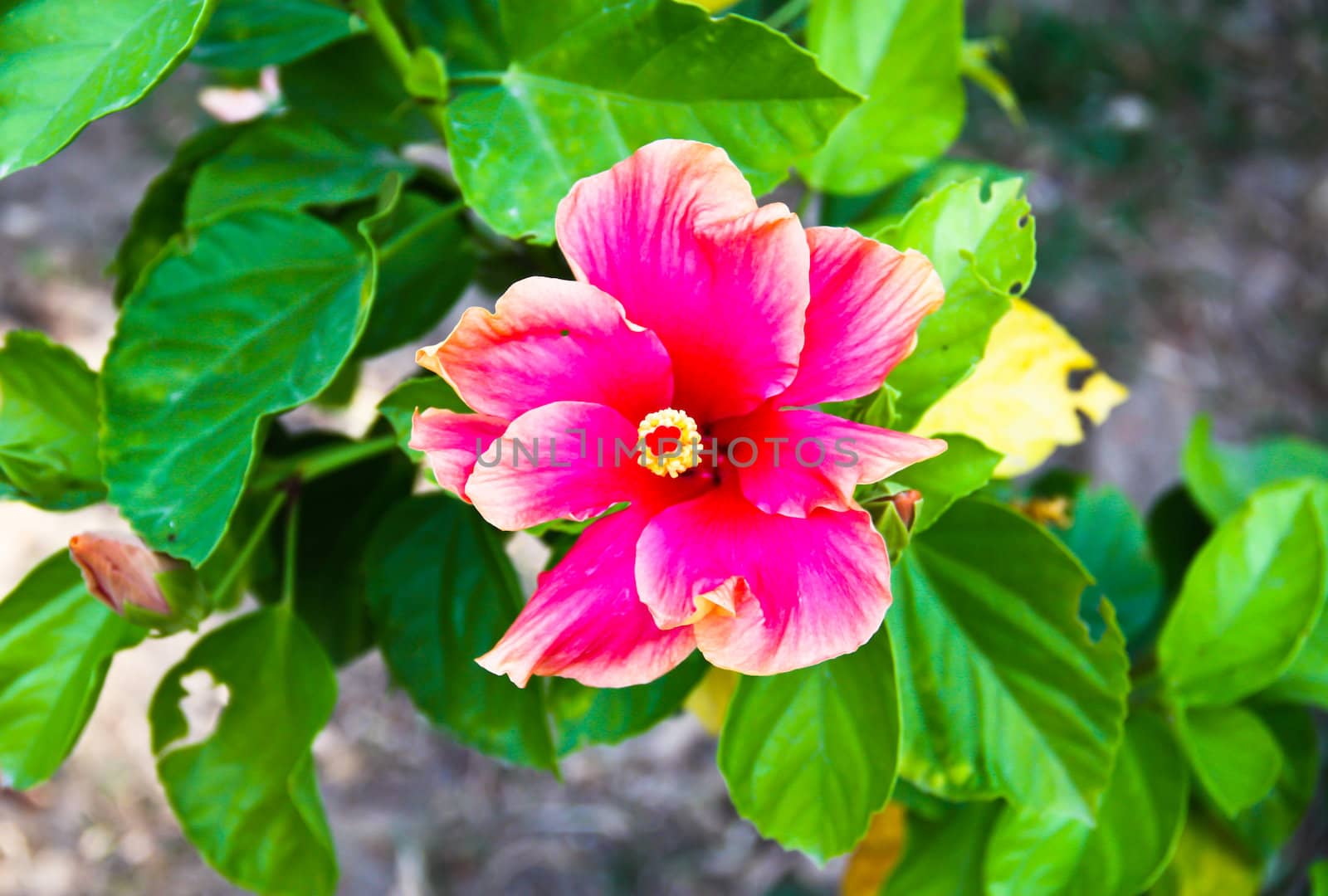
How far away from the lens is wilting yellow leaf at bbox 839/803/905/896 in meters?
1.12

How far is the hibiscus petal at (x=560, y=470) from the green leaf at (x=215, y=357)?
0.20m

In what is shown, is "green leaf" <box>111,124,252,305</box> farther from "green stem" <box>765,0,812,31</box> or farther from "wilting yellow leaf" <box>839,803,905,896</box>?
"wilting yellow leaf" <box>839,803,905,896</box>

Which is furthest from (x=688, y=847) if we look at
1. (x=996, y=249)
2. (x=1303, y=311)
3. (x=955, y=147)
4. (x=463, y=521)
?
(x=1303, y=311)

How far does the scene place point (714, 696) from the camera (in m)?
1.03

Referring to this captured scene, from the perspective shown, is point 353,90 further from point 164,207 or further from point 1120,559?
point 1120,559

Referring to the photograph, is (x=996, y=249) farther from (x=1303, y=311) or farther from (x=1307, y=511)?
(x=1303, y=311)

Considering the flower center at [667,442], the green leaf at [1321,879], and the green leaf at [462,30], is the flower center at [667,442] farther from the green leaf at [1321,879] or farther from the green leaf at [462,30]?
the green leaf at [1321,879]

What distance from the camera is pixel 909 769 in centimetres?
77

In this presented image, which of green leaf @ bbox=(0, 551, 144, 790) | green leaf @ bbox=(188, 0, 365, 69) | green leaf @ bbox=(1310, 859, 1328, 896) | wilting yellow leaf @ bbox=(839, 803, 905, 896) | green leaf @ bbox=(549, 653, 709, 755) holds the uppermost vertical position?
green leaf @ bbox=(188, 0, 365, 69)

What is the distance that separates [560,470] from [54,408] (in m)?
0.51

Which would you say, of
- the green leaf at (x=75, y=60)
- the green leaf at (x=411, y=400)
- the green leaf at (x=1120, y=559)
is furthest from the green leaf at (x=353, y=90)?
the green leaf at (x=1120, y=559)

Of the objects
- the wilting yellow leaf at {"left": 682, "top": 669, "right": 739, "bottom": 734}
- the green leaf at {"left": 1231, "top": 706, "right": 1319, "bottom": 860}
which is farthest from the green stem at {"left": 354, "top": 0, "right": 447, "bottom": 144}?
the green leaf at {"left": 1231, "top": 706, "right": 1319, "bottom": 860}

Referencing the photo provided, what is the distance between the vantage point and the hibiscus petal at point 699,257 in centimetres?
55

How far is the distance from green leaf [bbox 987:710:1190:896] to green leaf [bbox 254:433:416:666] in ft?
2.04
